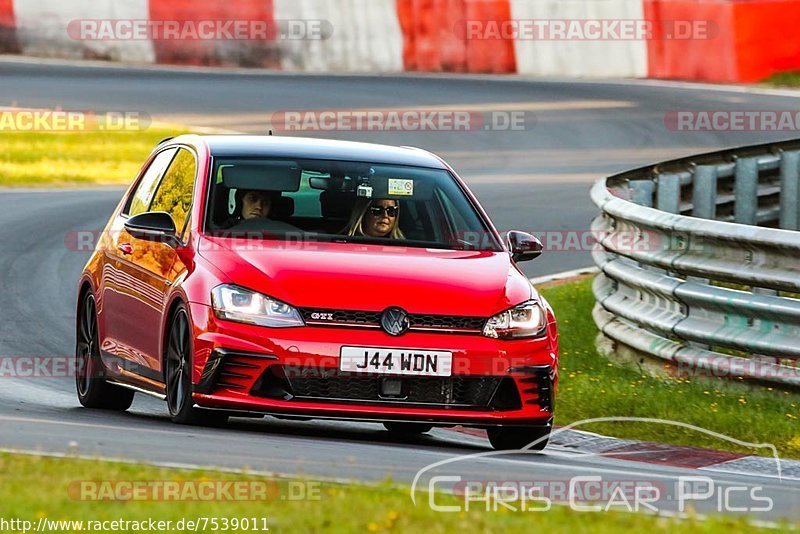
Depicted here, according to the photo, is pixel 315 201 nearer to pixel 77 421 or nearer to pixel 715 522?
pixel 77 421

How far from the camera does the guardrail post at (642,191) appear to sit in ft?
45.9

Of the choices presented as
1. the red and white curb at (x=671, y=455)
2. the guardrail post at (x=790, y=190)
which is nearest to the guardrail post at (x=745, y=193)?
the guardrail post at (x=790, y=190)

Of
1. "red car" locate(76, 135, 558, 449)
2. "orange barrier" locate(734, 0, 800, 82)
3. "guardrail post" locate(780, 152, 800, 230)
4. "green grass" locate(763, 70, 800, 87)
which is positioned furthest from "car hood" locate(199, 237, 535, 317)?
"green grass" locate(763, 70, 800, 87)

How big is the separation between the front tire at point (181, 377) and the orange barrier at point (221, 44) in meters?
23.6

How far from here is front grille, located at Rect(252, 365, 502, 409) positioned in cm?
884

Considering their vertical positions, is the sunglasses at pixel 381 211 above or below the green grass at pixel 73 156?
above

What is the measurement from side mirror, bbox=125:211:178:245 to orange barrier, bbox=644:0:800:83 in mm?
22153

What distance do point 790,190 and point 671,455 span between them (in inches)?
293

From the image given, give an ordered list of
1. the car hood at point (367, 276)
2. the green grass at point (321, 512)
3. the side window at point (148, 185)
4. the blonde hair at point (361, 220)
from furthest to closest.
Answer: the side window at point (148, 185) → the blonde hair at point (361, 220) → the car hood at point (367, 276) → the green grass at point (321, 512)

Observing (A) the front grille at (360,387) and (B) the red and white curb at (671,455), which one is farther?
(B) the red and white curb at (671,455)

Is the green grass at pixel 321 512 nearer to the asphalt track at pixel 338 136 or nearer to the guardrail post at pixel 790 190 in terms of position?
the asphalt track at pixel 338 136

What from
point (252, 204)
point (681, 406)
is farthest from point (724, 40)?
point (252, 204)

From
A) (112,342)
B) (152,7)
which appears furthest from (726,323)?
(152,7)

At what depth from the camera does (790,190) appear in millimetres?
16531
